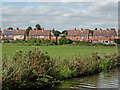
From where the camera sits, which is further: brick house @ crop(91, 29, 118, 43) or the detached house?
the detached house

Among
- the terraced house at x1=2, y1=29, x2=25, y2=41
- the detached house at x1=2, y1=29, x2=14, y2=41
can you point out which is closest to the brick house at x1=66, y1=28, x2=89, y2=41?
the terraced house at x1=2, y1=29, x2=25, y2=41

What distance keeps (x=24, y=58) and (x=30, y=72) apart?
96 cm

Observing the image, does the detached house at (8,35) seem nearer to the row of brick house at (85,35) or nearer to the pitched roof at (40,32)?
the row of brick house at (85,35)

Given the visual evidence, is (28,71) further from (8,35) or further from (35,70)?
(8,35)

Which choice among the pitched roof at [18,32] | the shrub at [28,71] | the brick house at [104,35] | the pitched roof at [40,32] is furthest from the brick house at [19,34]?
the shrub at [28,71]

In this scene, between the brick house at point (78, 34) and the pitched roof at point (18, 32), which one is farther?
the pitched roof at point (18, 32)

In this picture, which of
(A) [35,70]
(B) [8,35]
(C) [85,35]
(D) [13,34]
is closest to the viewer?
(A) [35,70]

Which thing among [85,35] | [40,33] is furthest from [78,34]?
[40,33]

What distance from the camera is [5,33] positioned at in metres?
85.3

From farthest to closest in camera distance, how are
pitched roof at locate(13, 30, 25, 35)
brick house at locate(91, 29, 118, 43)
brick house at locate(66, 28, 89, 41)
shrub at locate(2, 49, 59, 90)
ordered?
pitched roof at locate(13, 30, 25, 35) < brick house at locate(66, 28, 89, 41) < brick house at locate(91, 29, 118, 43) < shrub at locate(2, 49, 59, 90)

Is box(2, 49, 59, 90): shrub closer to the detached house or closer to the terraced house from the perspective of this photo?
the terraced house

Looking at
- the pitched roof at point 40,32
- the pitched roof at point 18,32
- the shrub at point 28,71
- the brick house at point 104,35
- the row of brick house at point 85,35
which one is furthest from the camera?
the pitched roof at point 18,32

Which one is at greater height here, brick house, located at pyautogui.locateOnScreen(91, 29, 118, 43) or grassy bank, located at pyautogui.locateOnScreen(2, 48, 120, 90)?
brick house, located at pyautogui.locateOnScreen(91, 29, 118, 43)

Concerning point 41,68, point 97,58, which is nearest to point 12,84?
point 41,68
